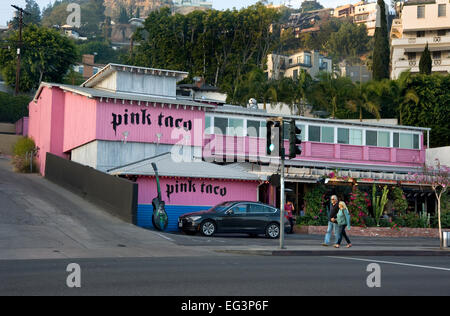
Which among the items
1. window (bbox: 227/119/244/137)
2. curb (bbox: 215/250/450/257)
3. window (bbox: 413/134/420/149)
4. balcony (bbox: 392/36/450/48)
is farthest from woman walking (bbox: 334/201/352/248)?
balcony (bbox: 392/36/450/48)

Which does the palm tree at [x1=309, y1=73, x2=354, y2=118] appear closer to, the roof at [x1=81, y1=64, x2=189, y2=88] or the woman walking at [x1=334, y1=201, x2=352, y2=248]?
the roof at [x1=81, y1=64, x2=189, y2=88]

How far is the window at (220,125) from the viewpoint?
35375 millimetres

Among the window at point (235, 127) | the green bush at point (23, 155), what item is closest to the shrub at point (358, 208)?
the window at point (235, 127)

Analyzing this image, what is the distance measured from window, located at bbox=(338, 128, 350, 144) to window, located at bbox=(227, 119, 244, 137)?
701 centimetres

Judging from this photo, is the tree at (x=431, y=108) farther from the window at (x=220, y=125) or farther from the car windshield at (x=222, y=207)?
the car windshield at (x=222, y=207)

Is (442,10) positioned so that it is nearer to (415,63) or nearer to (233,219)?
(415,63)

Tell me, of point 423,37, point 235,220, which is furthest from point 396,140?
point 423,37

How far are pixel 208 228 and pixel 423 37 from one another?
5946cm

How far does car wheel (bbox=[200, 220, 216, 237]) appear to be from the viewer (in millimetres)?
24356

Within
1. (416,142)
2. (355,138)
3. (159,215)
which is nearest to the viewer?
(159,215)

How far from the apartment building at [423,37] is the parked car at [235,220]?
5417 cm

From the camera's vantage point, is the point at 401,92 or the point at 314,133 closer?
the point at 314,133

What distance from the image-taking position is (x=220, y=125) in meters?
35.5
